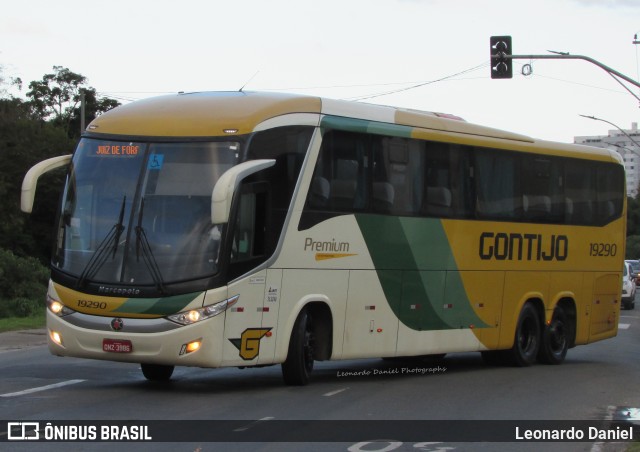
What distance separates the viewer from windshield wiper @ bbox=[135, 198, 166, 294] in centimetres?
1229

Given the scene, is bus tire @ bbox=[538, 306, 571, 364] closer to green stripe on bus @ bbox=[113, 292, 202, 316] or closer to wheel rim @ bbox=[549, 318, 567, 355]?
wheel rim @ bbox=[549, 318, 567, 355]

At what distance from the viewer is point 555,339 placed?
64.0 ft

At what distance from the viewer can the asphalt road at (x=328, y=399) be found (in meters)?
10.2

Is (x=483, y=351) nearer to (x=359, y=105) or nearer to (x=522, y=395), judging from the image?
(x=522, y=395)

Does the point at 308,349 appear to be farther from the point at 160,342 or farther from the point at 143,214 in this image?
the point at 143,214

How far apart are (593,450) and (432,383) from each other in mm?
5175

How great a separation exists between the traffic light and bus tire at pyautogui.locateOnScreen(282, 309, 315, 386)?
630 inches

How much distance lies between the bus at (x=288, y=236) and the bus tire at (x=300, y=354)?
3cm

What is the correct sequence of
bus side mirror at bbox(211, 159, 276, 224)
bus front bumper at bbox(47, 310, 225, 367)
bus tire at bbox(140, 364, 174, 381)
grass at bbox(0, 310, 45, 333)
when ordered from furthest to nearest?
grass at bbox(0, 310, 45, 333) → bus tire at bbox(140, 364, 174, 381) → bus front bumper at bbox(47, 310, 225, 367) → bus side mirror at bbox(211, 159, 276, 224)

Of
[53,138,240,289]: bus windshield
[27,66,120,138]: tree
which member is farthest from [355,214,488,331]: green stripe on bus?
[27,66,120,138]: tree

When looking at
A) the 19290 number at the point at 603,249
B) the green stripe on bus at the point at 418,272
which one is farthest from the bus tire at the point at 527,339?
the 19290 number at the point at 603,249

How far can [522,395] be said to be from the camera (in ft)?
46.8

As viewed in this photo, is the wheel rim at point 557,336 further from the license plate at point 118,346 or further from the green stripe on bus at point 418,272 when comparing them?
the license plate at point 118,346

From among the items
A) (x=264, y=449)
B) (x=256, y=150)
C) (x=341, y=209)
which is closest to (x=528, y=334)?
(x=341, y=209)
